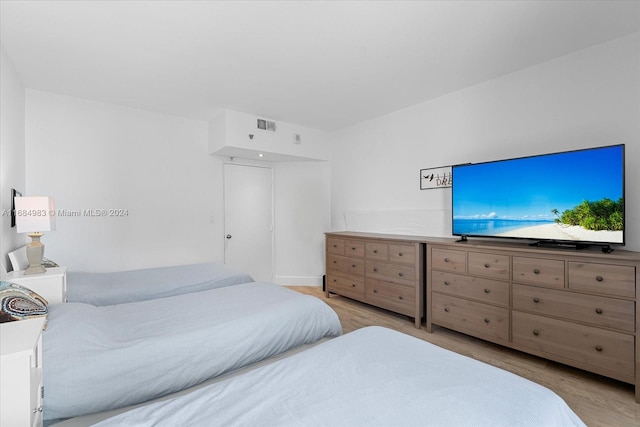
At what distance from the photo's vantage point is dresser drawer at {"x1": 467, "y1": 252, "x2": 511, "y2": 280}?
2.52 metres

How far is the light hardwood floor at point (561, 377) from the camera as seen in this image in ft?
5.98

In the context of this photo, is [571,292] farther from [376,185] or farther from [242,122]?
[242,122]

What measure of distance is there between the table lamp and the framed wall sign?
3.68 metres

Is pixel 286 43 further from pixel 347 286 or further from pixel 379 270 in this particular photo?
pixel 347 286

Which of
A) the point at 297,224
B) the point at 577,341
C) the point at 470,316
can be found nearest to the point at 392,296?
the point at 470,316

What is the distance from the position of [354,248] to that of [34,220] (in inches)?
124

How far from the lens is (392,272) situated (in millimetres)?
3443

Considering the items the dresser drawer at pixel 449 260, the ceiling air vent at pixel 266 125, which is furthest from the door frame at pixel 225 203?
the dresser drawer at pixel 449 260

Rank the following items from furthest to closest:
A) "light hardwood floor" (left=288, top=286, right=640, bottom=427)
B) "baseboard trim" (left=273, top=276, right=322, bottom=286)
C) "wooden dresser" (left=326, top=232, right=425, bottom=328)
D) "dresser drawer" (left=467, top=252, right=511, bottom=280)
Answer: "baseboard trim" (left=273, top=276, right=322, bottom=286)
"wooden dresser" (left=326, top=232, right=425, bottom=328)
"dresser drawer" (left=467, top=252, right=511, bottom=280)
"light hardwood floor" (left=288, top=286, right=640, bottom=427)

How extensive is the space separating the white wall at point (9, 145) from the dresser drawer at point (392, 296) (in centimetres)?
338

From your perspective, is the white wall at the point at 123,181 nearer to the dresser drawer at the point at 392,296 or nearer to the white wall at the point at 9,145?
the white wall at the point at 9,145

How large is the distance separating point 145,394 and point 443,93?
12.4 feet

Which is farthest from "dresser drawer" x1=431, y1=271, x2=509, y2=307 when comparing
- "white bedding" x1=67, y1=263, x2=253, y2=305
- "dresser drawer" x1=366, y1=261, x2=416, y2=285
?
"white bedding" x1=67, y1=263, x2=253, y2=305

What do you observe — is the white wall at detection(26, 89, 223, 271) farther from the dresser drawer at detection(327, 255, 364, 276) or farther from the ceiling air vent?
the dresser drawer at detection(327, 255, 364, 276)
